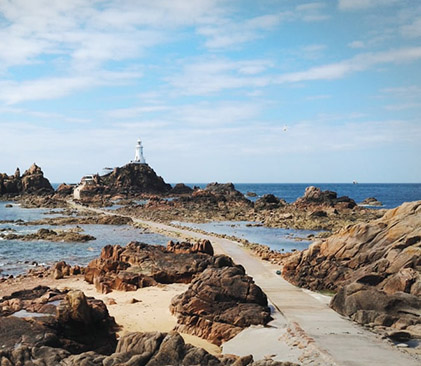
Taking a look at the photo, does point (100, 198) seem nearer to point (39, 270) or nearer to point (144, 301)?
point (39, 270)

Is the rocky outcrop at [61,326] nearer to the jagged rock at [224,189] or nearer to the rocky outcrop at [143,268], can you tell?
the rocky outcrop at [143,268]

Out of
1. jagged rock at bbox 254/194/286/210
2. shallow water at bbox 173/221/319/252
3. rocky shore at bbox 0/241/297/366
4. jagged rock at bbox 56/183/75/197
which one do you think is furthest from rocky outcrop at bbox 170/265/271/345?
jagged rock at bbox 56/183/75/197

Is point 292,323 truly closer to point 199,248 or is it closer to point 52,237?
point 199,248

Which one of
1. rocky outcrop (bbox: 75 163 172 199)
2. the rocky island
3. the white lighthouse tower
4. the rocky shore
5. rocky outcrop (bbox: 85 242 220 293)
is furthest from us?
the white lighthouse tower

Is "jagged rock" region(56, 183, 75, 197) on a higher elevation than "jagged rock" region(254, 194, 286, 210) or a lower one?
higher

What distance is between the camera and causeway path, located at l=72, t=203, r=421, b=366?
11.8m

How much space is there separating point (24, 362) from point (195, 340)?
240 inches

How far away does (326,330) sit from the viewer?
14.3m

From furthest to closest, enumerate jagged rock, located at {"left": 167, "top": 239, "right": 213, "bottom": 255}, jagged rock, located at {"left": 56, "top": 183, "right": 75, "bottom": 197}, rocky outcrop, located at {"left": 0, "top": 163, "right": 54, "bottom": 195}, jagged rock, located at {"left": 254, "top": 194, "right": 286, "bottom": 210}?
rocky outcrop, located at {"left": 0, "top": 163, "right": 54, "bottom": 195}
jagged rock, located at {"left": 56, "top": 183, "right": 75, "bottom": 197}
jagged rock, located at {"left": 254, "top": 194, "right": 286, "bottom": 210}
jagged rock, located at {"left": 167, "top": 239, "right": 213, "bottom": 255}

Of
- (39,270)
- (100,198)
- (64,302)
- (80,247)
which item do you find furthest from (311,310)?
(100,198)

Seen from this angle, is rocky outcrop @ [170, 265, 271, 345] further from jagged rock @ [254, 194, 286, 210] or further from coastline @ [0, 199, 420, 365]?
jagged rock @ [254, 194, 286, 210]

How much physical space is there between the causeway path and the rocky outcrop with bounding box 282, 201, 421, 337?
861mm

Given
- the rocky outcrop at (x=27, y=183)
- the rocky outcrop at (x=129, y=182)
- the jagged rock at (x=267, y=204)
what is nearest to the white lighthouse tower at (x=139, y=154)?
the rocky outcrop at (x=129, y=182)

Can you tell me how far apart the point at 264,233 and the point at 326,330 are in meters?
33.4
